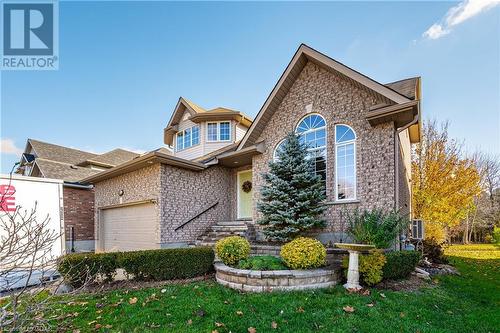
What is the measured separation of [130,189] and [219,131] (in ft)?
18.7

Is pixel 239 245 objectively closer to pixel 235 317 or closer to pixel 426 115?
pixel 235 317

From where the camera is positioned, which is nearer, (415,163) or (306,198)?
(306,198)

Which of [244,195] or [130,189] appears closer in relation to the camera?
[130,189]

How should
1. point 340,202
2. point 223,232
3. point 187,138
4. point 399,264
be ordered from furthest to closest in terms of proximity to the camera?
point 187,138 → point 223,232 → point 340,202 → point 399,264

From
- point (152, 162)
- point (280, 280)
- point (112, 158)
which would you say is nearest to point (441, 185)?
point (280, 280)

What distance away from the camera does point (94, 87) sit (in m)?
13.6

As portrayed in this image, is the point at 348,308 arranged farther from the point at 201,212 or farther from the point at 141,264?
the point at 201,212

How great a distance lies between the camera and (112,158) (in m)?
20.9

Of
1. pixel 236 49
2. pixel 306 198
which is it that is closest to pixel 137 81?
pixel 236 49

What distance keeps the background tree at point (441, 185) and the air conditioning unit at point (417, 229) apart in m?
4.90

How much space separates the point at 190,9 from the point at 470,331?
11993 mm

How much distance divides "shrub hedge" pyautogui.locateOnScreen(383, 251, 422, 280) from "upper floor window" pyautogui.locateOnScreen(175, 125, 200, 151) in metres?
11.6

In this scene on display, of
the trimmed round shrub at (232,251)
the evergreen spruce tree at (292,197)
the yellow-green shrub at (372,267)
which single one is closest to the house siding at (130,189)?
the evergreen spruce tree at (292,197)

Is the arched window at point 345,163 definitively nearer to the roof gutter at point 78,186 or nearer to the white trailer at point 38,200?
the white trailer at point 38,200
